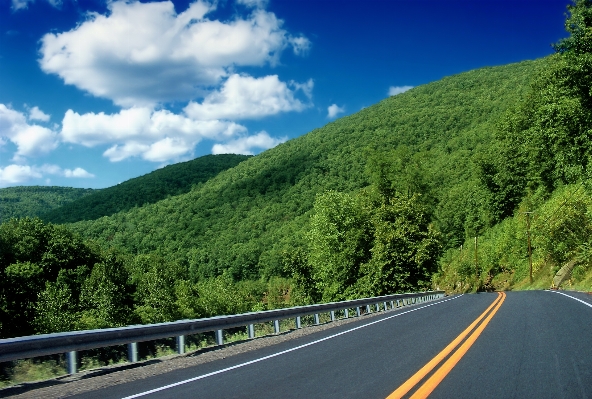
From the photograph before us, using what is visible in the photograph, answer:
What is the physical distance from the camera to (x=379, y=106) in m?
160

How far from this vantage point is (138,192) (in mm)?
172375

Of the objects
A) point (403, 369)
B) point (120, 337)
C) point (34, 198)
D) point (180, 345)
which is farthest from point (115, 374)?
point (34, 198)

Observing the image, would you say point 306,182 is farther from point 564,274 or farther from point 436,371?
point 436,371

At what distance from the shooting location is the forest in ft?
147

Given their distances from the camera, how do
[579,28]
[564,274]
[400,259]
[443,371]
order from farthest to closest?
[564,274], [400,259], [579,28], [443,371]

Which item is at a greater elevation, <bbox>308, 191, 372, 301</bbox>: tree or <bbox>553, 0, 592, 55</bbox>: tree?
<bbox>553, 0, 592, 55</bbox>: tree

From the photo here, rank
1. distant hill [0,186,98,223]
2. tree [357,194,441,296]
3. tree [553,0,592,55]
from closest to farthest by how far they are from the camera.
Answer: tree [553,0,592,55], tree [357,194,441,296], distant hill [0,186,98,223]

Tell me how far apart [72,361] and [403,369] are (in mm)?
5594

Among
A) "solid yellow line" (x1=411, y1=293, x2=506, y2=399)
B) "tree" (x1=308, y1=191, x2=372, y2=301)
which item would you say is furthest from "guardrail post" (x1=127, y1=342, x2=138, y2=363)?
"tree" (x1=308, y1=191, x2=372, y2=301)

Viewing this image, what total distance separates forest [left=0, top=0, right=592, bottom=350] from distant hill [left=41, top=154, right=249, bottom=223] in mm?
1558

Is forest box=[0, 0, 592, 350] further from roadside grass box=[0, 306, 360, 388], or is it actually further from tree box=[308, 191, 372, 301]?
roadside grass box=[0, 306, 360, 388]

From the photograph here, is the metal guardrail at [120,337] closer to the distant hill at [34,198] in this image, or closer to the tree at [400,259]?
the tree at [400,259]

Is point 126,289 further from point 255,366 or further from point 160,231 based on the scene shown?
point 160,231

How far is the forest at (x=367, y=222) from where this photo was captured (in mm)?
44938
